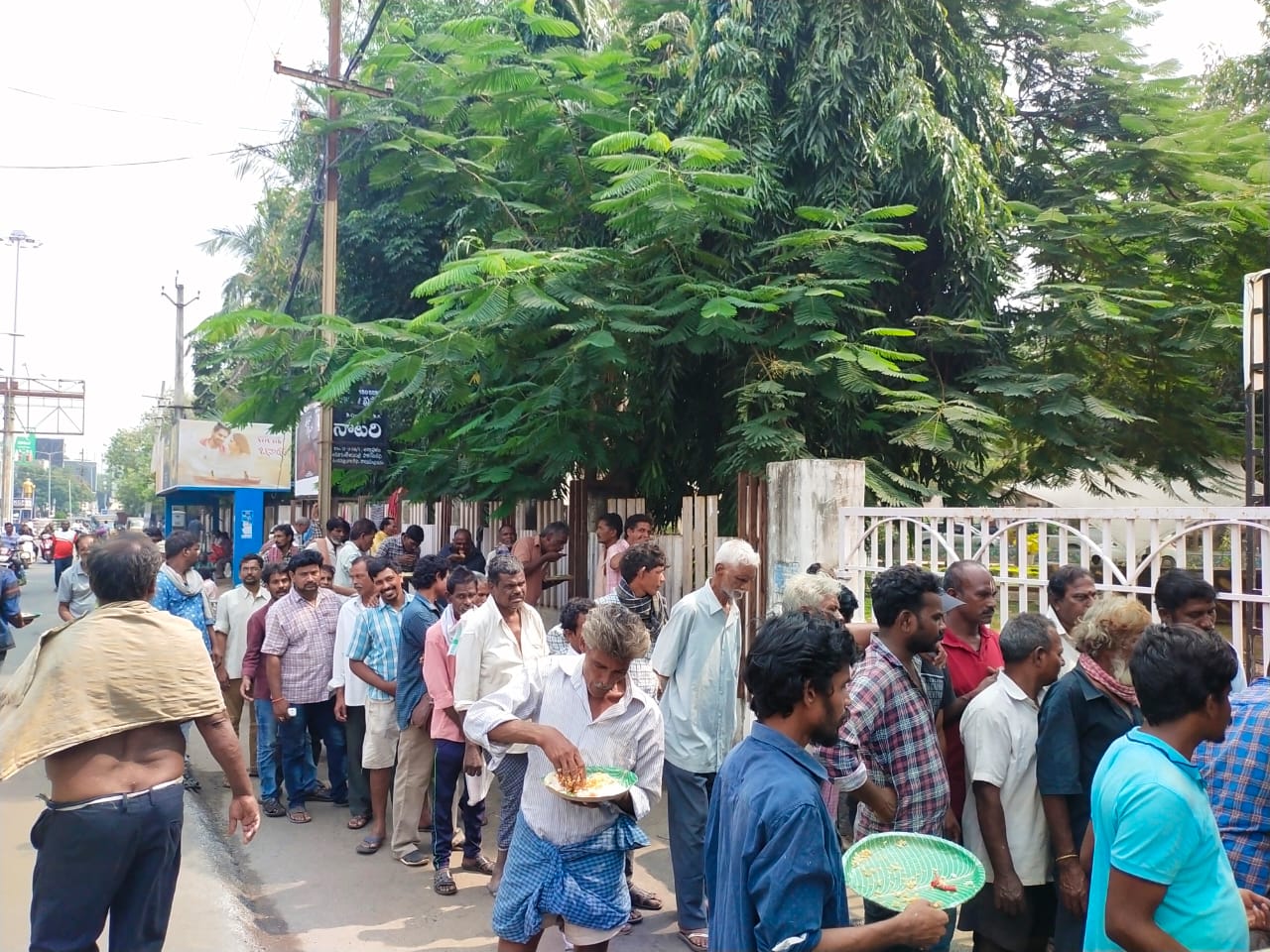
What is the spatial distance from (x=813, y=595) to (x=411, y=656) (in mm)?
2891

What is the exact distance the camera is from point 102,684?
3.30 meters

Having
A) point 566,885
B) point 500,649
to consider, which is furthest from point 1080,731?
point 500,649

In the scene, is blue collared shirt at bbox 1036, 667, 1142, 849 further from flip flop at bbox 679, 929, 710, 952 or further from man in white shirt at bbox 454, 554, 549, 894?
man in white shirt at bbox 454, 554, 549, 894

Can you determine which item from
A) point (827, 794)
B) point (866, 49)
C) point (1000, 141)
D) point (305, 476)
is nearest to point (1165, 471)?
point (1000, 141)

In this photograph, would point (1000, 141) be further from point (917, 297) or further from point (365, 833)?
point (365, 833)

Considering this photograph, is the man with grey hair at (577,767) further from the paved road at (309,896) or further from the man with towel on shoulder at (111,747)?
the paved road at (309,896)

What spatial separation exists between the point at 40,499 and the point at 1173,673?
109684 mm

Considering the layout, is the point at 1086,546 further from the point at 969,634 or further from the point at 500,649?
the point at 500,649

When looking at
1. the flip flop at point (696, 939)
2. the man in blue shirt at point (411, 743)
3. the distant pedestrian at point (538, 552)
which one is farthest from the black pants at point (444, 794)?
the distant pedestrian at point (538, 552)

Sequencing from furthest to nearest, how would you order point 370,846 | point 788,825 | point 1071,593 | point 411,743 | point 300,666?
point 300,666
point 370,846
point 411,743
point 1071,593
point 788,825

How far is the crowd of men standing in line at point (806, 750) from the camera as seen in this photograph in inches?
87.9

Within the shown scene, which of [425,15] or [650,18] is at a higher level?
[425,15]

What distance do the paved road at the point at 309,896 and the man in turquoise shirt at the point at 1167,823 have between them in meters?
2.91

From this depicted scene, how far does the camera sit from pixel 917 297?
9688 mm
